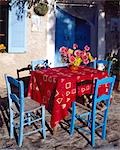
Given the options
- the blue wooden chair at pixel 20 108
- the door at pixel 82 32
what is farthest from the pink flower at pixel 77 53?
the door at pixel 82 32

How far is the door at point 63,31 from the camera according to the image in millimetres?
10656

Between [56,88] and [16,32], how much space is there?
4241mm

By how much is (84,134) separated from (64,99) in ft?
2.33

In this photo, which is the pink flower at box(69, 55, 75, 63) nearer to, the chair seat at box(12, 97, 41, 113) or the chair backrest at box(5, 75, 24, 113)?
the chair seat at box(12, 97, 41, 113)

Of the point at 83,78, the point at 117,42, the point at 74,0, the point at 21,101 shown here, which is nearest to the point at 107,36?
the point at 117,42

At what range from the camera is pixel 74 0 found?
10.6 m

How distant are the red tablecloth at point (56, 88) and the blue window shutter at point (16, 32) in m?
3.33

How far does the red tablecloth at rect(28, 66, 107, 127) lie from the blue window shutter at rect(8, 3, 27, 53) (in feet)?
10.9

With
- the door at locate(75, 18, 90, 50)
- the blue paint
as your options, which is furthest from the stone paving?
the door at locate(75, 18, 90, 50)

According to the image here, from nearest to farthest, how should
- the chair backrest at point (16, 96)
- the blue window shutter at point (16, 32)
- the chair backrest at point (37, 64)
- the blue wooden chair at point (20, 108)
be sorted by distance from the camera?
the chair backrest at point (16, 96) < the blue wooden chair at point (20, 108) < the chair backrest at point (37, 64) < the blue window shutter at point (16, 32)

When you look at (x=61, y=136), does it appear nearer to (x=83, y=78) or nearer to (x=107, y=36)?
(x=83, y=78)

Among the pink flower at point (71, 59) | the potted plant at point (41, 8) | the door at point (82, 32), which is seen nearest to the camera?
the pink flower at point (71, 59)

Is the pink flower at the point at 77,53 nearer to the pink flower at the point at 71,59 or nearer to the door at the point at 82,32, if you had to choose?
the pink flower at the point at 71,59

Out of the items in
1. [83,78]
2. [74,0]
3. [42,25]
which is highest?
[74,0]
